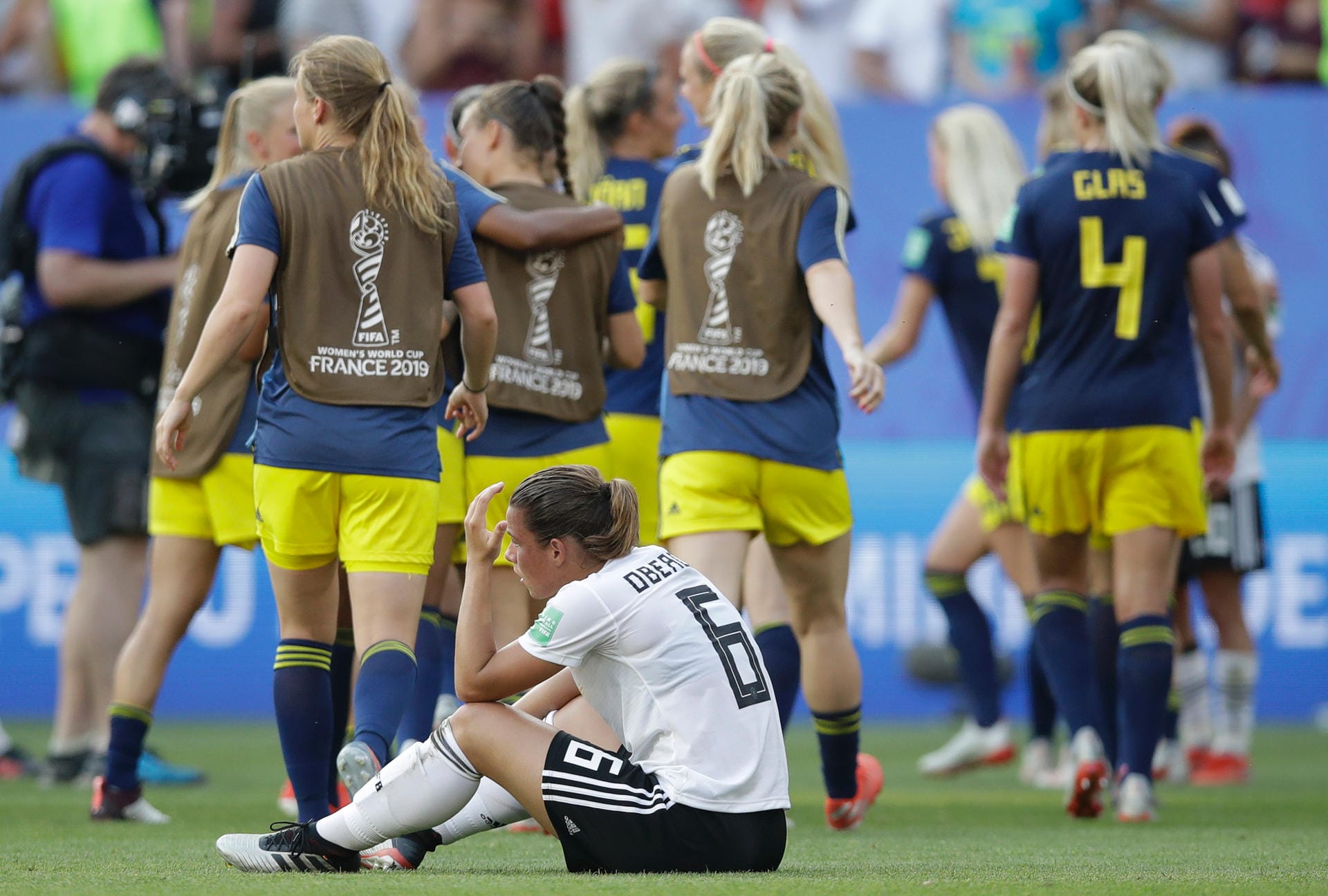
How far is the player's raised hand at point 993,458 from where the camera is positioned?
5930mm

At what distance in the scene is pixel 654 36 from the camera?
10539mm

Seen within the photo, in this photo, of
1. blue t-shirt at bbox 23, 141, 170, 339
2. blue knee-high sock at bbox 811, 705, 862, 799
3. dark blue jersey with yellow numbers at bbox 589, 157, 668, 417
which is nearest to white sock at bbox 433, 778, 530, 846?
blue knee-high sock at bbox 811, 705, 862, 799

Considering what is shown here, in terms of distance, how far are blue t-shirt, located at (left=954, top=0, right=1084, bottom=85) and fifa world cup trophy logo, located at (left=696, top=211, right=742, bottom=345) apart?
18.4ft

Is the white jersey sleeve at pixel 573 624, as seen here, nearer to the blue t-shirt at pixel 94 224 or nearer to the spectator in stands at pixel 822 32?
the blue t-shirt at pixel 94 224

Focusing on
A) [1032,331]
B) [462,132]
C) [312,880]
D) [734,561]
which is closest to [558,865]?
[312,880]

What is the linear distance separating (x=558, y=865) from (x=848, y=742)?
1.40 m

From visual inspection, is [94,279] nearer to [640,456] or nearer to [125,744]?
[125,744]

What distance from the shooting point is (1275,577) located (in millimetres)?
9297

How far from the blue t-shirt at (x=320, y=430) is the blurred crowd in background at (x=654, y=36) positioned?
21.0 feet

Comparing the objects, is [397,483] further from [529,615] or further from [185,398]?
[529,615]

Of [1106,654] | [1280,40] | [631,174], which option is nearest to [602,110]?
[631,174]

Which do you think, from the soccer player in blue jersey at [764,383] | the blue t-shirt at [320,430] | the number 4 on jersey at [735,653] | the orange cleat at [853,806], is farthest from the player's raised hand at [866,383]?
the orange cleat at [853,806]

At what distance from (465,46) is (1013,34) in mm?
3039

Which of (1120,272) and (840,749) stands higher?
(1120,272)
